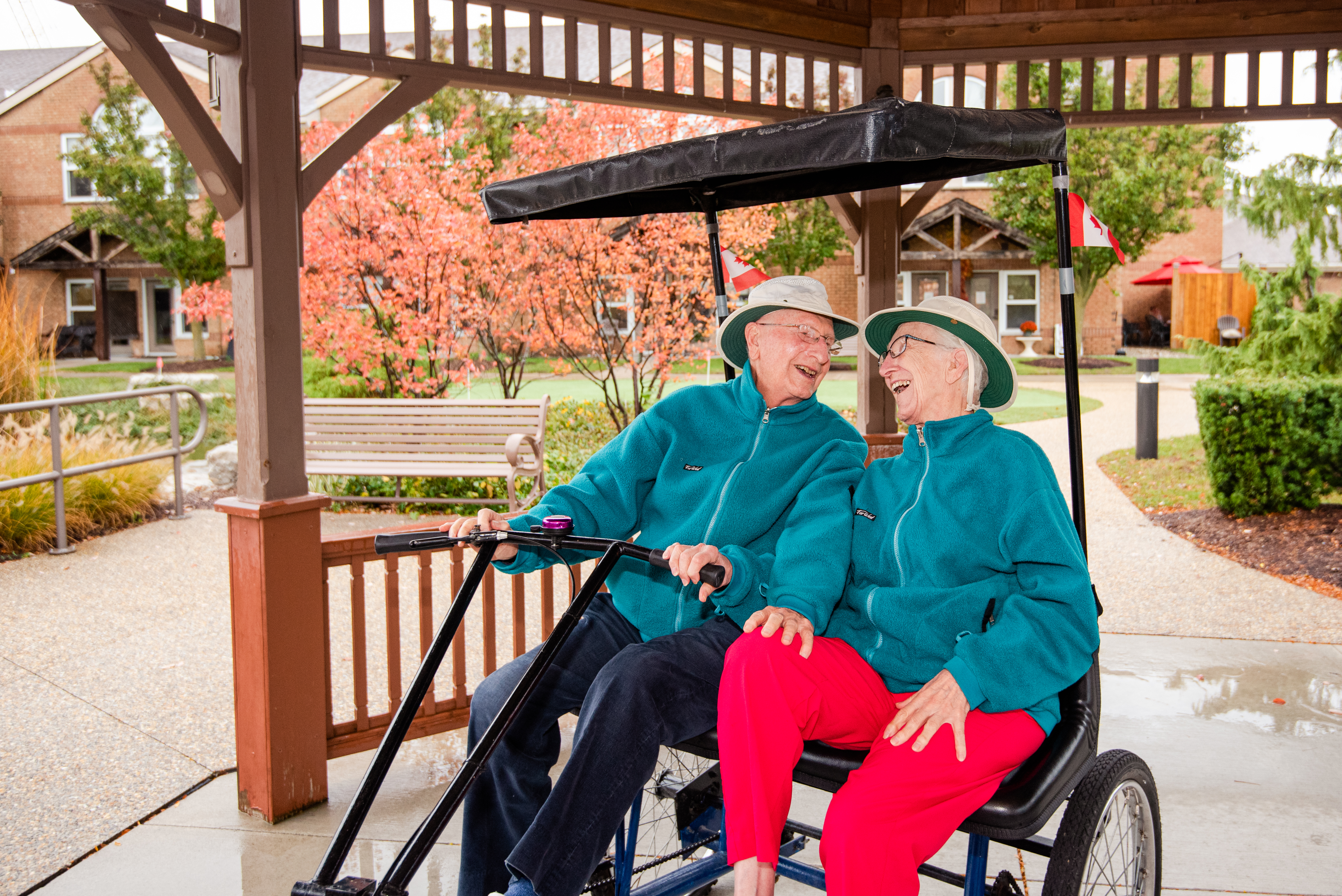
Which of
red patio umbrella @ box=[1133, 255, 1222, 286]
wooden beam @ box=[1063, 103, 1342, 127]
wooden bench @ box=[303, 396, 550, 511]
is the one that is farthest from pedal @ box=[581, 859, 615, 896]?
red patio umbrella @ box=[1133, 255, 1222, 286]

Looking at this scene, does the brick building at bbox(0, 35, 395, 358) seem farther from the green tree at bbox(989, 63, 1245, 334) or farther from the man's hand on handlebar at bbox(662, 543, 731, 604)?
the man's hand on handlebar at bbox(662, 543, 731, 604)

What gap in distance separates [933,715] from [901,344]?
2.99ft

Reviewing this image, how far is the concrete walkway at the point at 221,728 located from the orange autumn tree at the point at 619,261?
13.2 feet

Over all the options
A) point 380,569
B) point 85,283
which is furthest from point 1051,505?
point 85,283

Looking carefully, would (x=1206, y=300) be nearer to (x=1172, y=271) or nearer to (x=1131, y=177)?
(x=1172, y=271)

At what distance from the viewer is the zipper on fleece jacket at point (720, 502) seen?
268 cm

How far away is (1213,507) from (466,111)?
34.9 feet

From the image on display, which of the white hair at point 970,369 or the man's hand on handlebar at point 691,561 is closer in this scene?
the man's hand on handlebar at point 691,561

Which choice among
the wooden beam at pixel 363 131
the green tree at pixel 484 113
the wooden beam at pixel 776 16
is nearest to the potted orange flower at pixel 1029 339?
the green tree at pixel 484 113

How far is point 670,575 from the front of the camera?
2725mm

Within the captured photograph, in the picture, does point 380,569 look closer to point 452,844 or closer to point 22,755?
point 22,755

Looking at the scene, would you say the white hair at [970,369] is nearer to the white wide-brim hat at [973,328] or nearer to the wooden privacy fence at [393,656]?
the white wide-brim hat at [973,328]

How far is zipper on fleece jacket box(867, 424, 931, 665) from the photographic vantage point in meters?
2.42

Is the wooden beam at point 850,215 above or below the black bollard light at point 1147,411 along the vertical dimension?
above
